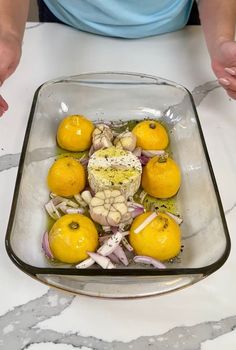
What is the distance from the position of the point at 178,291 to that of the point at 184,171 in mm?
213

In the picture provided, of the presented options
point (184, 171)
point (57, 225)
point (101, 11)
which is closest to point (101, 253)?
point (57, 225)

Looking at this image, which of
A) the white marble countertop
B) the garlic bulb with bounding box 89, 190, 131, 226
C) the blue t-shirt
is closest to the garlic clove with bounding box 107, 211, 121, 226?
the garlic bulb with bounding box 89, 190, 131, 226

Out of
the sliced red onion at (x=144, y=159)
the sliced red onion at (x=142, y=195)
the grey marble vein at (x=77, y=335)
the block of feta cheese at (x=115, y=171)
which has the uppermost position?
the block of feta cheese at (x=115, y=171)

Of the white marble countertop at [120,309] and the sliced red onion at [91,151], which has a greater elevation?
the sliced red onion at [91,151]

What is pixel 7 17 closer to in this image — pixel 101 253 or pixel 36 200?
pixel 36 200

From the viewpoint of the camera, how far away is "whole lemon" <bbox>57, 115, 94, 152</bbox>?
802 millimetres

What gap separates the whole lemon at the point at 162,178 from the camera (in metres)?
0.73

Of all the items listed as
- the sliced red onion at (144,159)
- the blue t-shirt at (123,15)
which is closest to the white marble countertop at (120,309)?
the sliced red onion at (144,159)

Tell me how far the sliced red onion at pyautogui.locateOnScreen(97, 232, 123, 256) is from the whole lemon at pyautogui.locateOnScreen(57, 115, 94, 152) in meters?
0.20

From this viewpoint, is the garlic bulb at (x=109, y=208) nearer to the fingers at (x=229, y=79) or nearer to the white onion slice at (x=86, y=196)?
the white onion slice at (x=86, y=196)

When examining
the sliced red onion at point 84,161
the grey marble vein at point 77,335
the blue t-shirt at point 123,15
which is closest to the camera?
the grey marble vein at point 77,335

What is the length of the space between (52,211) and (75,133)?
0.47ft

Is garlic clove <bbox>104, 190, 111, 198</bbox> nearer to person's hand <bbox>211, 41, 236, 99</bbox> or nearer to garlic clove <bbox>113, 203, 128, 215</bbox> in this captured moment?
garlic clove <bbox>113, 203, 128, 215</bbox>

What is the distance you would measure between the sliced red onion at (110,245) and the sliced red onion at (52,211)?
0.28 feet
